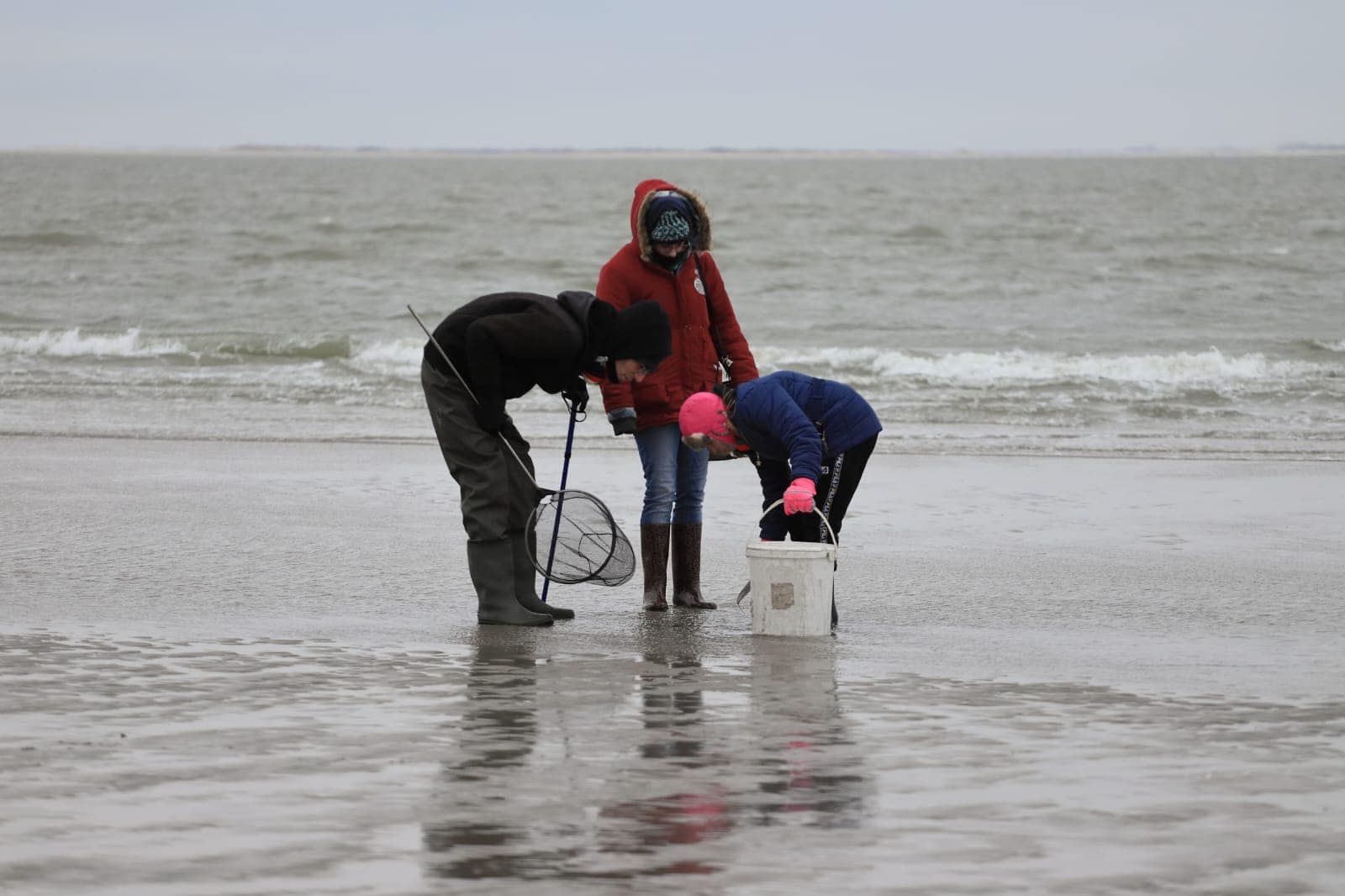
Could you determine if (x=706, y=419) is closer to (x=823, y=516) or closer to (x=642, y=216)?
(x=823, y=516)

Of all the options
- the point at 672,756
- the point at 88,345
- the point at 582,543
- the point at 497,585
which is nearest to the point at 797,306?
the point at 88,345

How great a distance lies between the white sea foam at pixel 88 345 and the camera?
21031mm

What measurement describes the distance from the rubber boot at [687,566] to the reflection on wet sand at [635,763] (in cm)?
91

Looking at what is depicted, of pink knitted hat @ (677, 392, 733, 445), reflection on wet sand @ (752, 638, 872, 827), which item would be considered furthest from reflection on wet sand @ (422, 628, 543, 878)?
pink knitted hat @ (677, 392, 733, 445)

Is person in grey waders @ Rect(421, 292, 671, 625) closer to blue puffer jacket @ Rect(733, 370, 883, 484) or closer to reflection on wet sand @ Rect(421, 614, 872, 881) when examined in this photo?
blue puffer jacket @ Rect(733, 370, 883, 484)

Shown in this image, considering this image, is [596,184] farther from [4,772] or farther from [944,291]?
[4,772]

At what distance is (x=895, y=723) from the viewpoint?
4.94m

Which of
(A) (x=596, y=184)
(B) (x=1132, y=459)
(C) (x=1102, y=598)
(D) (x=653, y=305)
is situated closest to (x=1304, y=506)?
(B) (x=1132, y=459)

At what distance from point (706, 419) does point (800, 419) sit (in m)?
0.40

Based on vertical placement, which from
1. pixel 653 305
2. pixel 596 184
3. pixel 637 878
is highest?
pixel 596 184

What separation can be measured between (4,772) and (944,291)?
28.3m

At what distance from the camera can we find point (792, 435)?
6.11 metres

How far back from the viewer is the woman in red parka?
6566 mm

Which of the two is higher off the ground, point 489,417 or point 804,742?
point 489,417
